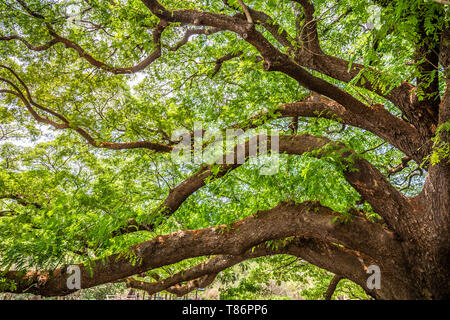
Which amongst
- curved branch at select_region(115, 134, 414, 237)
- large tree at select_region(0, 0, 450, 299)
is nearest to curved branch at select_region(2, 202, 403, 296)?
large tree at select_region(0, 0, 450, 299)

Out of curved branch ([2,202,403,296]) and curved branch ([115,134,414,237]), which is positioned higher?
curved branch ([115,134,414,237])

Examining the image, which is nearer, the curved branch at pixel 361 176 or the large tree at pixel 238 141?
the large tree at pixel 238 141

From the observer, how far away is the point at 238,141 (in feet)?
11.9

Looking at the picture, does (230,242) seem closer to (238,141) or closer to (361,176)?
(238,141)

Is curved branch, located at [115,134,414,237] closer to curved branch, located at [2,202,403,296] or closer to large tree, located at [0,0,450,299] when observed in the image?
large tree, located at [0,0,450,299]

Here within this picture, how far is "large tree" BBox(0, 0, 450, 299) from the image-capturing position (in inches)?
103

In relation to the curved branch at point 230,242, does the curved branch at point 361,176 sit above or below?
above

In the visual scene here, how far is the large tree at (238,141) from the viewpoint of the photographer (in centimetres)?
261

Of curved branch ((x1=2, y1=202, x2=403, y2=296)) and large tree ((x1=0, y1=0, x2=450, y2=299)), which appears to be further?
curved branch ((x1=2, y1=202, x2=403, y2=296))

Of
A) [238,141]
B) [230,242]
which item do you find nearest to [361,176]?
[238,141]

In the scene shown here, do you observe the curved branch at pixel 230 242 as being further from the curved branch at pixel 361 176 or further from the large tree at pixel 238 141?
the curved branch at pixel 361 176

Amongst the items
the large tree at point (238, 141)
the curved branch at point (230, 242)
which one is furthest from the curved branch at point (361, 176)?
the curved branch at point (230, 242)

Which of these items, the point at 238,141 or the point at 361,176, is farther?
the point at 238,141
